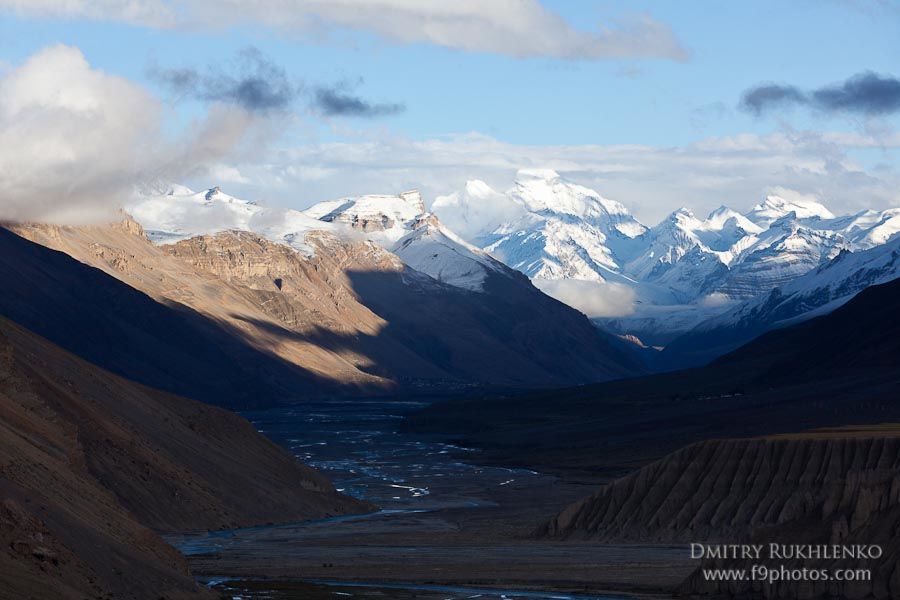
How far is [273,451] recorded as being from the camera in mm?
141625

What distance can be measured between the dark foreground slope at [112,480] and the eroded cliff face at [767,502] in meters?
25.2

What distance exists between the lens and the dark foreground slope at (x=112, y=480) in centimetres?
6100

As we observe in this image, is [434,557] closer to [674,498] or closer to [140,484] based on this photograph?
[674,498]

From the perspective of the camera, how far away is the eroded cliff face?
66.9 m

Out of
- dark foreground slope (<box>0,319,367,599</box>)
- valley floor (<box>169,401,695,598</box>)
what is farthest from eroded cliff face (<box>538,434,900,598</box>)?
dark foreground slope (<box>0,319,367,599</box>)

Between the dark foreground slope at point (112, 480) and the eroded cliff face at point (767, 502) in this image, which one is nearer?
the dark foreground slope at point (112, 480)

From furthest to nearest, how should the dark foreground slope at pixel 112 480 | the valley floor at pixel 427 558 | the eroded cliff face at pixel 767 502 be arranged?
→ the valley floor at pixel 427 558 < the eroded cliff face at pixel 767 502 < the dark foreground slope at pixel 112 480

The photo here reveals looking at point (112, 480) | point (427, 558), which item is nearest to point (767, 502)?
point (427, 558)

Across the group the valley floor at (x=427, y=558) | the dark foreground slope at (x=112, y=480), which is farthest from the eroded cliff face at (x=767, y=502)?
the dark foreground slope at (x=112, y=480)

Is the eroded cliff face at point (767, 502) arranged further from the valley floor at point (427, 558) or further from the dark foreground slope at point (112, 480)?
the dark foreground slope at point (112, 480)

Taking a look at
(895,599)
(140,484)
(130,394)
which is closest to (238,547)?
(140,484)

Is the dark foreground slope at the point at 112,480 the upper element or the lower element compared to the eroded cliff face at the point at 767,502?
upper

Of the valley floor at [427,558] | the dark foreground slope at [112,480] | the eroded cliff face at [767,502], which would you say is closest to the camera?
the dark foreground slope at [112,480]

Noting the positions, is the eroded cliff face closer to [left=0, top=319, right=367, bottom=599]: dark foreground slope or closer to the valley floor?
the valley floor
